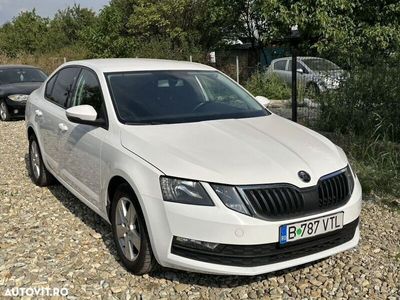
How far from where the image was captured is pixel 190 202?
2.87 metres

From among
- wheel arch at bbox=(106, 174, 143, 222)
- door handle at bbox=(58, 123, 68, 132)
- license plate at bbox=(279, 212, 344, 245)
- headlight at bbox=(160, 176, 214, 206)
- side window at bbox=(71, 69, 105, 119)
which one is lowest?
license plate at bbox=(279, 212, 344, 245)

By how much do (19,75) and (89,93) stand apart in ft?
29.3

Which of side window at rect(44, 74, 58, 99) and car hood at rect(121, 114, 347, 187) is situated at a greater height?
side window at rect(44, 74, 58, 99)

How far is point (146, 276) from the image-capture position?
336 centimetres

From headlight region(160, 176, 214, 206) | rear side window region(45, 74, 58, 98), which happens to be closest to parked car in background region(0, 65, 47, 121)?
rear side window region(45, 74, 58, 98)

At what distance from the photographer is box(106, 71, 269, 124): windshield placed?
3779 mm

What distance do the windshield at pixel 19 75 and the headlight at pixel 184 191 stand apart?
402 inches

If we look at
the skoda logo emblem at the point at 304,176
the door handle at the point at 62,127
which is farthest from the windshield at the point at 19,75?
the skoda logo emblem at the point at 304,176

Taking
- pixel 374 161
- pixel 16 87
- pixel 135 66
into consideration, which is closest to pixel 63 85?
pixel 135 66

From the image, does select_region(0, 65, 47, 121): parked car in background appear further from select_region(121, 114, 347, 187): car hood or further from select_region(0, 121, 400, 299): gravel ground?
select_region(121, 114, 347, 187): car hood

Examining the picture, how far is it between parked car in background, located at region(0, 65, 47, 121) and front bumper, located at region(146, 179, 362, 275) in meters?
9.25

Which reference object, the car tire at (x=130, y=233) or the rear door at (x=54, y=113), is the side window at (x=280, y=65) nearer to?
the rear door at (x=54, y=113)

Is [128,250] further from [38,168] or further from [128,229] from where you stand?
[38,168]

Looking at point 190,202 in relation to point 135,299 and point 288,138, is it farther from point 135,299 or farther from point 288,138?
point 288,138
